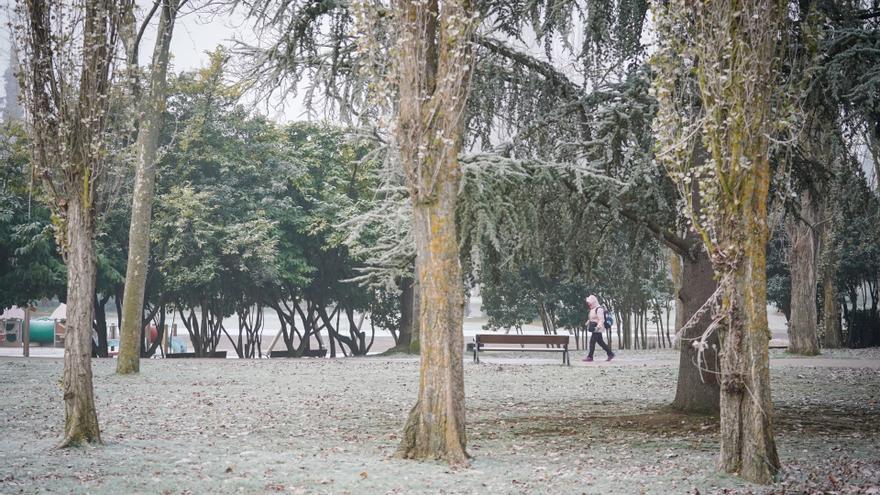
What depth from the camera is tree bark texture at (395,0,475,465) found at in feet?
26.1

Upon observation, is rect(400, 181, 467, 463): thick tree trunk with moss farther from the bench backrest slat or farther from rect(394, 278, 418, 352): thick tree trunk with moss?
rect(394, 278, 418, 352): thick tree trunk with moss

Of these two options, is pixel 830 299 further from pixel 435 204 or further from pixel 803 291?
pixel 435 204

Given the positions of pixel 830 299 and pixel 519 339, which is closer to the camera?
pixel 519 339

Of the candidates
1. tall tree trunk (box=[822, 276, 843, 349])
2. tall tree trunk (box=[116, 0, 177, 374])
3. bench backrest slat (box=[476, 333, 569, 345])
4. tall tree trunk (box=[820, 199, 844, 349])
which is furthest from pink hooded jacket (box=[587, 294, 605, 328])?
tall tree trunk (box=[822, 276, 843, 349])

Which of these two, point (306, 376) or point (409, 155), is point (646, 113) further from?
point (306, 376)

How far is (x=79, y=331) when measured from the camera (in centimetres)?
862

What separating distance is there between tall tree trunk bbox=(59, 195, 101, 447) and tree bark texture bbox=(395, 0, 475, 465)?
10.0 feet

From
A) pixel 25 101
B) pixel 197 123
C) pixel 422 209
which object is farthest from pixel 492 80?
pixel 197 123

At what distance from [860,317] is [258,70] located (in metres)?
28.7

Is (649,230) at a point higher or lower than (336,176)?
lower

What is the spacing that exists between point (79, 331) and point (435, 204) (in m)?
3.69

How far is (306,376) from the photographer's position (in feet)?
59.1

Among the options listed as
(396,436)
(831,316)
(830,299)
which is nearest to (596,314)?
(396,436)

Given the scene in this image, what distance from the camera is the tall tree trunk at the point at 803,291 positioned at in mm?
22844
